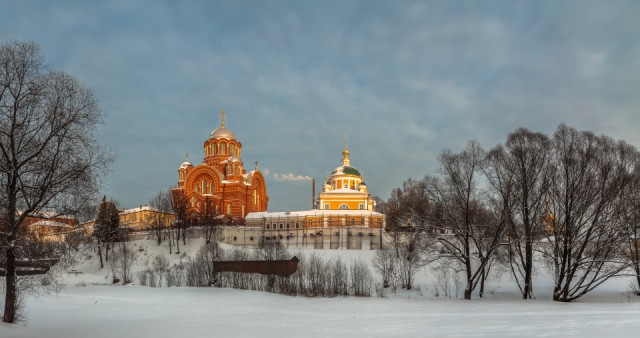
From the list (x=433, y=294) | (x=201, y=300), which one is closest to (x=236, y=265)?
(x=201, y=300)

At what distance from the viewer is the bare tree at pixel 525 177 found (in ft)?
86.4

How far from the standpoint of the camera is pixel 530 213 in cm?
2716

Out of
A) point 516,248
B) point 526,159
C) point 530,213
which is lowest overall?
point 516,248

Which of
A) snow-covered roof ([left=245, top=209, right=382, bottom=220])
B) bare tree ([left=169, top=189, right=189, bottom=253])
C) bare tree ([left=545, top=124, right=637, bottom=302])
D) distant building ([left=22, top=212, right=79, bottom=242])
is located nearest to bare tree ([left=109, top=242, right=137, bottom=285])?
bare tree ([left=169, top=189, right=189, bottom=253])

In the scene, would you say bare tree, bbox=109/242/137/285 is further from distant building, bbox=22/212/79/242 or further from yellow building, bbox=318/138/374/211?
yellow building, bbox=318/138/374/211

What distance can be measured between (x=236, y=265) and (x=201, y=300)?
7128mm

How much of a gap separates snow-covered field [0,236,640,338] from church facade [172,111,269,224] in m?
38.4

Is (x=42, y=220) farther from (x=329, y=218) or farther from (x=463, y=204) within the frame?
(x=329, y=218)

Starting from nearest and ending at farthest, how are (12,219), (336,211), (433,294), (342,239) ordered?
(12,219) < (433,294) < (342,239) < (336,211)

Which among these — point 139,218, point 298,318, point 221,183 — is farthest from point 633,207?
point 139,218

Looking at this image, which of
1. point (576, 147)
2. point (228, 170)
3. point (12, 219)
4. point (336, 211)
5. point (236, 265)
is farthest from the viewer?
point (228, 170)

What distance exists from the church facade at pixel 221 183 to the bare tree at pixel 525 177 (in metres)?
42.8

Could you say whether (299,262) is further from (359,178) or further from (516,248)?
(359,178)

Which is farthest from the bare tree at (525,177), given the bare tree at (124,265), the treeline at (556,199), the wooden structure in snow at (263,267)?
the bare tree at (124,265)
